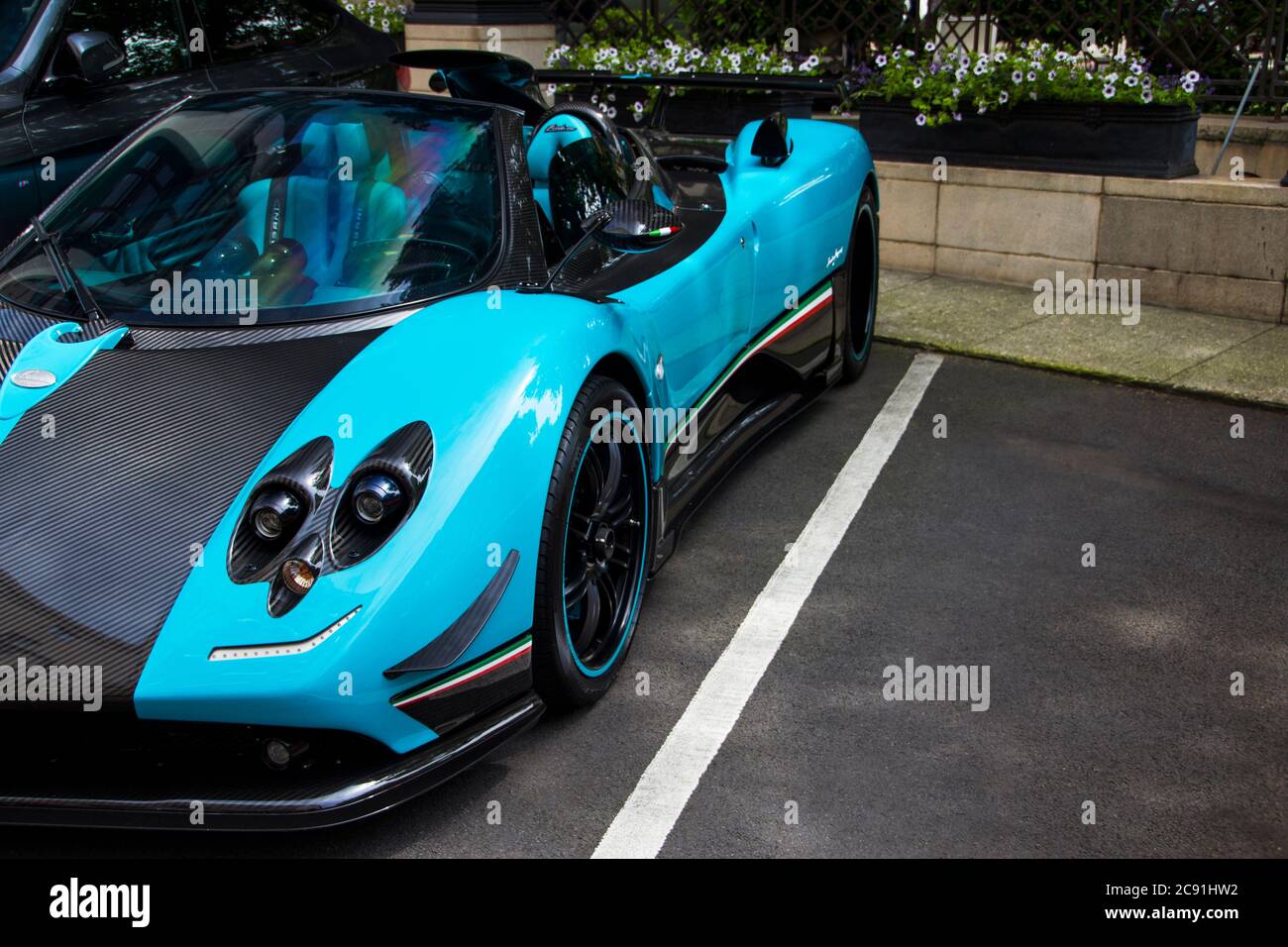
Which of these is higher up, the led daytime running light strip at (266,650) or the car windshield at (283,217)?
the car windshield at (283,217)

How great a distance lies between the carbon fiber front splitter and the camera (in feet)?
8.23

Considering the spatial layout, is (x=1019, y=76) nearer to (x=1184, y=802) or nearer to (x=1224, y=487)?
(x=1224, y=487)

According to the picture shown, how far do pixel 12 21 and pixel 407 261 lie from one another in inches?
124

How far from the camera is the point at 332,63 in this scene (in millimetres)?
6602

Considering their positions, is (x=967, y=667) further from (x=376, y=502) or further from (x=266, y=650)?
(x=266, y=650)

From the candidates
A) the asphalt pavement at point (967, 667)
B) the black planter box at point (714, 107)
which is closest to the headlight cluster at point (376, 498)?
the asphalt pavement at point (967, 667)

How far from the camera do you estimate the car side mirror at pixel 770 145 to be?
199 inches

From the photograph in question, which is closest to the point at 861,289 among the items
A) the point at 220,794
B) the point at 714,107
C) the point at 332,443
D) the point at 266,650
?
the point at 714,107

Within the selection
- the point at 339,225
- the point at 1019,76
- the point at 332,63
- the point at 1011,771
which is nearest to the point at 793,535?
the point at 1011,771

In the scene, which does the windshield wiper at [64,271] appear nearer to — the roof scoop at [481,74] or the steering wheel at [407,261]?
the steering wheel at [407,261]

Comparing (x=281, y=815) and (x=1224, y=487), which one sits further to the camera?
(x=1224, y=487)

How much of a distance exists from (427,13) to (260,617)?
29.0ft

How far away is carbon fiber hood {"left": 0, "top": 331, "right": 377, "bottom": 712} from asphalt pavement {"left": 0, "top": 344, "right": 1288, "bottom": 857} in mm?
543

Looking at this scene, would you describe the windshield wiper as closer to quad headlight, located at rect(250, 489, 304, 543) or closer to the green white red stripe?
quad headlight, located at rect(250, 489, 304, 543)
